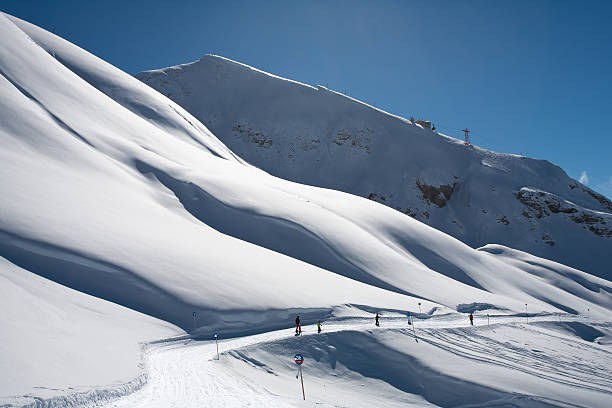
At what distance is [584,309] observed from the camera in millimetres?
41531

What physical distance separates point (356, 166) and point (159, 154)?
54.6 meters

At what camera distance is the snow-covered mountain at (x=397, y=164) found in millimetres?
77312

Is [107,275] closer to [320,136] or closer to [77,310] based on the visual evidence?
[77,310]

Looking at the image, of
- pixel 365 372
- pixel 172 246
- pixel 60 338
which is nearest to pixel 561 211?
pixel 365 372

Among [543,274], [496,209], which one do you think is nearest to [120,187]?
[543,274]

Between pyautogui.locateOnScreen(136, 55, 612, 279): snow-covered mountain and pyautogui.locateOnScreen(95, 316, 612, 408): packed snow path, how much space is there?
59.8 m

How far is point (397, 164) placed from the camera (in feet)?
290

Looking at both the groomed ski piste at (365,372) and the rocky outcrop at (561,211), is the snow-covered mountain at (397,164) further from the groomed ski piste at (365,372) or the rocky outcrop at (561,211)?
the groomed ski piste at (365,372)

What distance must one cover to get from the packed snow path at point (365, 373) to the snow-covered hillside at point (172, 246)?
1.63m

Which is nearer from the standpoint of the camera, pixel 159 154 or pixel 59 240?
pixel 59 240

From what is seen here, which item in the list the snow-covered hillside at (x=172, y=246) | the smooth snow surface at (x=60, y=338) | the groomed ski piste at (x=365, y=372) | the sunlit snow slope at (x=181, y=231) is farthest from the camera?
the sunlit snow slope at (x=181, y=231)

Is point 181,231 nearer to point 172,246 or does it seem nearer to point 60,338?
point 172,246

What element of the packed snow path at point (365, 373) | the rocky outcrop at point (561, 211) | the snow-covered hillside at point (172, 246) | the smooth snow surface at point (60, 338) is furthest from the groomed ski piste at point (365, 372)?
the rocky outcrop at point (561, 211)

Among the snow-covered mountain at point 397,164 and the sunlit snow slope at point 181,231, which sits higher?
the snow-covered mountain at point 397,164
